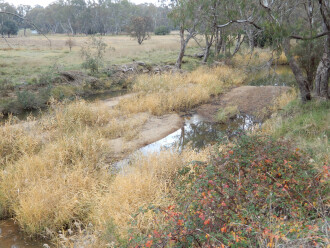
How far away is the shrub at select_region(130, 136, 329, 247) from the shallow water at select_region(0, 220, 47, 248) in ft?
7.61

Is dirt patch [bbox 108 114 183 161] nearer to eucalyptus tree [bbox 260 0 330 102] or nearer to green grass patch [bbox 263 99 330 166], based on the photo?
green grass patch [bbox 263 99 330 166]

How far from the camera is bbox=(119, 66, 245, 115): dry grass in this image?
1118 centimetres

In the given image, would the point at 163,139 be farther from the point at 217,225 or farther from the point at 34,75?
the point at 34,75

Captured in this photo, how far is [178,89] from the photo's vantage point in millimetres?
12531

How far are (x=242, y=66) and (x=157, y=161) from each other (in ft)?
43.2

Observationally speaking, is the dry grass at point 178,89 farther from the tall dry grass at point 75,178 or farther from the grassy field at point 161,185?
the tall dry grass at point 75,178

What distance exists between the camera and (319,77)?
7.75 metres

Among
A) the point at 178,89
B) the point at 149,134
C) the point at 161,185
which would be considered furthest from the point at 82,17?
the point at 161,185

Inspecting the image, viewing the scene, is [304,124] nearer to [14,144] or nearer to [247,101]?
[247,101]

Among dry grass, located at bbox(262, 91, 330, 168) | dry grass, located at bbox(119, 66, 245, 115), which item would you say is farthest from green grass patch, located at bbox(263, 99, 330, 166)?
dry grass, located at bbox(119, 66, 245, 115)

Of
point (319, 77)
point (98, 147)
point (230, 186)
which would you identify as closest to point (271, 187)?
point (230, 186)

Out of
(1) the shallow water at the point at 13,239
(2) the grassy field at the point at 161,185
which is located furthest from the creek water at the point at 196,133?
(1) the shallow water at the point at 13,239

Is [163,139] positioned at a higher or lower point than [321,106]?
lower

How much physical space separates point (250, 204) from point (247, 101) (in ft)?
32.6
